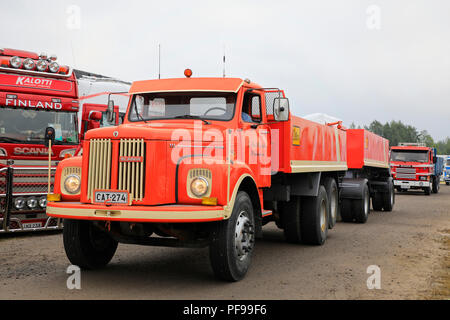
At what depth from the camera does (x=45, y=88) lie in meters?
10.3

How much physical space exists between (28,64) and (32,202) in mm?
2962

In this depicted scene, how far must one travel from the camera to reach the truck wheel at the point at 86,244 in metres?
6.26

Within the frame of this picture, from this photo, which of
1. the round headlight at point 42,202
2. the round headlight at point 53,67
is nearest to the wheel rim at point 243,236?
the round headlight at point 42,202

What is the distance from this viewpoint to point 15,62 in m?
10.1

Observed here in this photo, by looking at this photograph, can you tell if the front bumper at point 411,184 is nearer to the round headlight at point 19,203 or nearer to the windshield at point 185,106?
the round headlight at point 19,203

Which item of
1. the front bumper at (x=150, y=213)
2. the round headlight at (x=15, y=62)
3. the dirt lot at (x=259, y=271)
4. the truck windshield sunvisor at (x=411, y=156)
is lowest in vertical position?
the dirt lot at (x=259, y=271)

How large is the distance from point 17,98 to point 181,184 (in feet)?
19.7

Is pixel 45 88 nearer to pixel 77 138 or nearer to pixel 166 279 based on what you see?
pixel 77 138

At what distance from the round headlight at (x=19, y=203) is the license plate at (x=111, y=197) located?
483cm

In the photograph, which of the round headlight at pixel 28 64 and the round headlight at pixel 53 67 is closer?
the round headlight at pixel 28 64

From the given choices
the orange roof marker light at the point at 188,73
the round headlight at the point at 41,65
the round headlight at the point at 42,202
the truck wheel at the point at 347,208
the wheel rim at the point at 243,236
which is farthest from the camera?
the truck wheel at the point at 347,208

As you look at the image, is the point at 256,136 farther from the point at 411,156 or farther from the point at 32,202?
the point at 411,156

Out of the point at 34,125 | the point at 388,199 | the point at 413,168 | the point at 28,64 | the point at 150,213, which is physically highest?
the point at 28,64

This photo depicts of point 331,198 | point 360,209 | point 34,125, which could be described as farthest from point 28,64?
A: point 360,209
